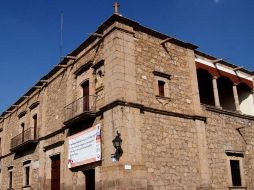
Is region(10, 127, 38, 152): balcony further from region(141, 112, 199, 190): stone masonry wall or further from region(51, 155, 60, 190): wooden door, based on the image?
region(141, 112, 199, 190): stone masonry wall

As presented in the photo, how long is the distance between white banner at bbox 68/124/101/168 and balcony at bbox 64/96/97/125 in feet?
1.80

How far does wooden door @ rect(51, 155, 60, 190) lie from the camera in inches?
648

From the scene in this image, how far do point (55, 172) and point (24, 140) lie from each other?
14.9 ft

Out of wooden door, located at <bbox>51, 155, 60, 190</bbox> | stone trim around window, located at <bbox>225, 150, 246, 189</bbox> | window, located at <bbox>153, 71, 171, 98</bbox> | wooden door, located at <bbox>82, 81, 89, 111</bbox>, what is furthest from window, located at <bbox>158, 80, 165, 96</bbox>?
wooden door, located at <bbox>51, 155, 60, 190</bbox>

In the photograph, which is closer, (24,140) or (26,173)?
(26,173)

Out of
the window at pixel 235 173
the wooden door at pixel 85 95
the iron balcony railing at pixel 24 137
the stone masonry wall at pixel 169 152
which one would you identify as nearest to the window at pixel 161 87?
the stone masonry wall at pixel 169 152

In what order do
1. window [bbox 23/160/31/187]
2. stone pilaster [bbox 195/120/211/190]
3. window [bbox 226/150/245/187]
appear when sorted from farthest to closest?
1. window [bbox 23/160/31/187]
2. window [bbox 226/150/245/187]
3. stone pilaster [bbox 195/120/211/190]

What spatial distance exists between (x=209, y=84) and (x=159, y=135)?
278 inches

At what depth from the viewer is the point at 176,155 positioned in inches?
530

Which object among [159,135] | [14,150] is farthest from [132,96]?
[14,150]

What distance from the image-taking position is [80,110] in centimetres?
1475

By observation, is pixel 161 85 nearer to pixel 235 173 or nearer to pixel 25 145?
pixel 235 173

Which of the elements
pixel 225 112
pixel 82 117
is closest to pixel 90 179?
pixel 82 117

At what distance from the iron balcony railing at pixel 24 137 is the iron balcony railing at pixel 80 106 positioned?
463cm
